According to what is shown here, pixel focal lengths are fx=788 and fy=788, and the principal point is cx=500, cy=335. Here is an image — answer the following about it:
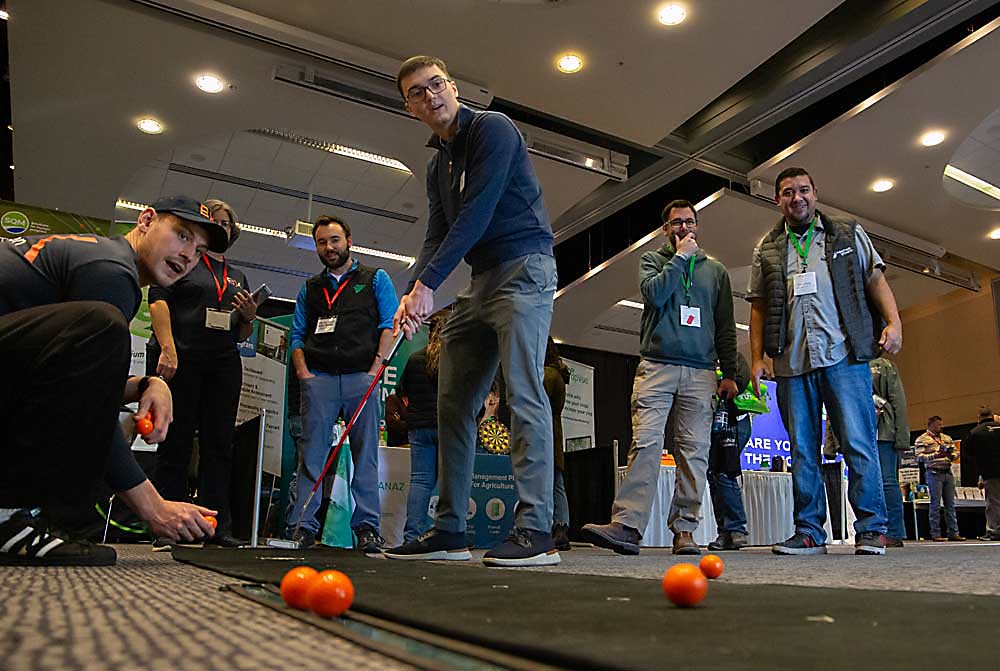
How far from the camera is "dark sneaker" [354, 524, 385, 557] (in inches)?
115

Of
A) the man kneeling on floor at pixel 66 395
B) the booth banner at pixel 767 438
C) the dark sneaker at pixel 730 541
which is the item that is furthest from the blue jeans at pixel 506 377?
the booth banner at pixel 767 438

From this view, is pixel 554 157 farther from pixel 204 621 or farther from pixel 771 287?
pixel 204 621

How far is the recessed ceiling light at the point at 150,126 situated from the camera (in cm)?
646

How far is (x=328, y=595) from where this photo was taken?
2.67ft

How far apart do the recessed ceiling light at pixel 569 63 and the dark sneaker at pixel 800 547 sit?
13.3ft

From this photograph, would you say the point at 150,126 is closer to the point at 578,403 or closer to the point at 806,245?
the point at 578,403

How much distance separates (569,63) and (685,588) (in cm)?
548

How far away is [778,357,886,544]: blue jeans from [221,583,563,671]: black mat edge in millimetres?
2341

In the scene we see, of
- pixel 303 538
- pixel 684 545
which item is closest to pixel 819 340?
pixel 684 545

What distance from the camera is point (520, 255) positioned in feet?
7.41

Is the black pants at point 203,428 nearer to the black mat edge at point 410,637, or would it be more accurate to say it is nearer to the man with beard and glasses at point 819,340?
the man with beard and glasses at point 819,340

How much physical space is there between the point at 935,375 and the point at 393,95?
33.9 feet

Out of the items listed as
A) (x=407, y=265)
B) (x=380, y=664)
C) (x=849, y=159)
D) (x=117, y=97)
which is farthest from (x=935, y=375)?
(x=380, y=664)

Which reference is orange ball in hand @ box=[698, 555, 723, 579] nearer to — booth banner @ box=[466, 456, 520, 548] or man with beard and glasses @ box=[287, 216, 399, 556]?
man with beard and glasses @ box=[287, 216, 399, 556]
